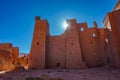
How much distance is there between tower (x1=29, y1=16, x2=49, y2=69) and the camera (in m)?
25.3

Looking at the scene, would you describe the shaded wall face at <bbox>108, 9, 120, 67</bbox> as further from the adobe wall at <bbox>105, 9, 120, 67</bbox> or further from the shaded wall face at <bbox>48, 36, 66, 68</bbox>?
the shaded wall face at <bbox>48, 36, 66, 68</bbox>

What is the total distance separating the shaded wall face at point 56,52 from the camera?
2650cm

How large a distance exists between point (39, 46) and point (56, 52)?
3996 millimetres

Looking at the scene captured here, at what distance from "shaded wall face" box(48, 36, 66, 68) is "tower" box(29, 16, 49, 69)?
1.80 m

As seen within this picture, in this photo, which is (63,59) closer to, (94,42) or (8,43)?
(94,42)

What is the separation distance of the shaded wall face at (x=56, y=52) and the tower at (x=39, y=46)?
5.90 feet

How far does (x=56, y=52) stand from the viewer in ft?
89.7

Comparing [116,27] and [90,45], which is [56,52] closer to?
[90,45]

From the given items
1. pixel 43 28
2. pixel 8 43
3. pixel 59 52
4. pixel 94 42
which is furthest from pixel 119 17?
pixel 8 43

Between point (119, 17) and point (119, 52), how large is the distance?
5.41 metres

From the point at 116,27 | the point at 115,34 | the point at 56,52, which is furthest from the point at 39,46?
the point at 116,27

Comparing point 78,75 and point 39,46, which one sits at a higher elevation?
point 39,46

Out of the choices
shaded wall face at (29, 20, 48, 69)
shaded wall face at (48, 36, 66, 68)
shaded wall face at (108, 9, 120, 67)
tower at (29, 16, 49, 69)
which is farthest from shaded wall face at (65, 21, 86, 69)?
shaded wall face at (108, 9, 120, 67)

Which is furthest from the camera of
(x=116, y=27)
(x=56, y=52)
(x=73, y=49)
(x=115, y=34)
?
(x=56, y=52)
